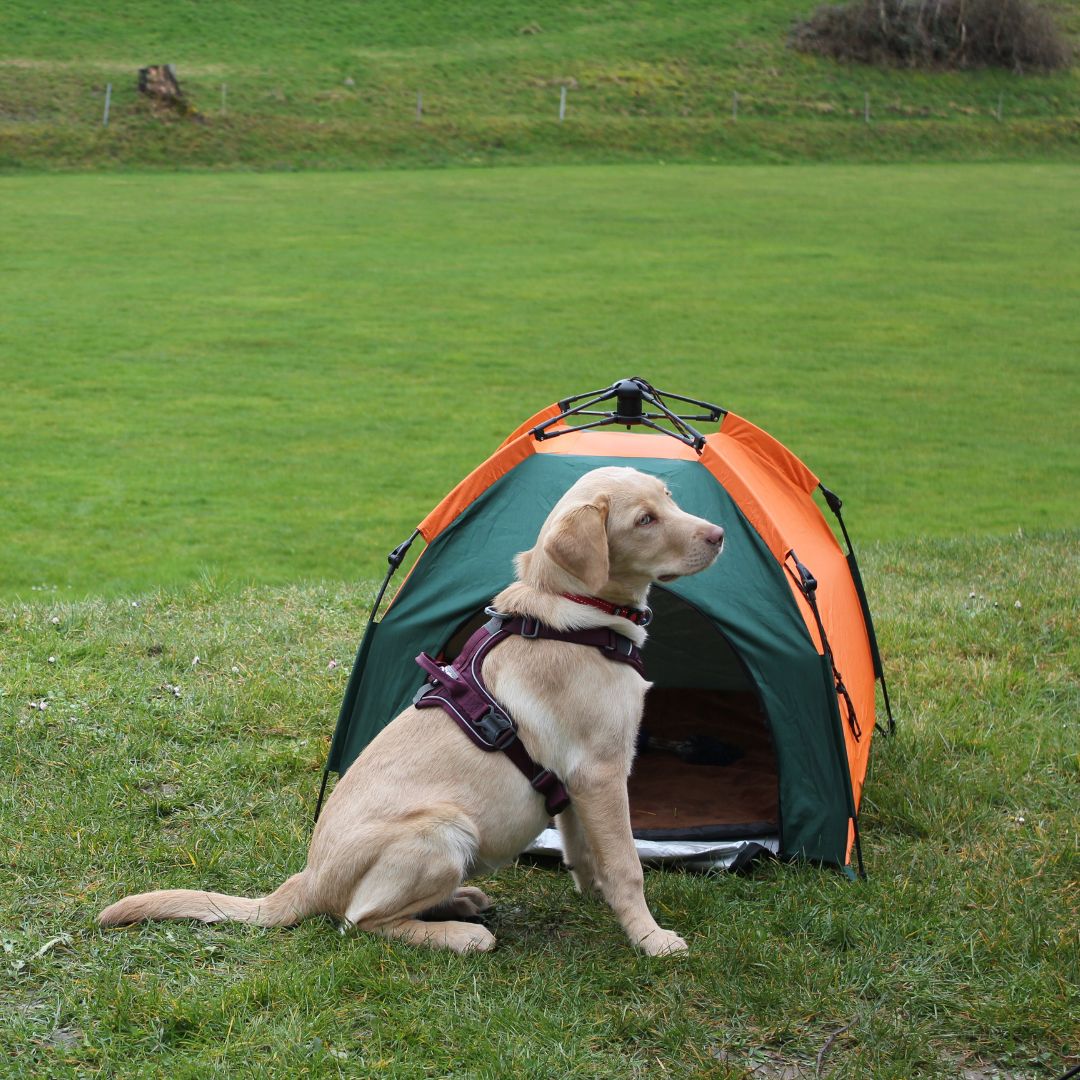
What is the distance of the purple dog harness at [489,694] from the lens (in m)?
4.23

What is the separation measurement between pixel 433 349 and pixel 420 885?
15.4 m

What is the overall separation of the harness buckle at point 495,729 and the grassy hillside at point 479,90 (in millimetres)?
34604

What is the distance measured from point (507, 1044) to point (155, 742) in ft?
9.43

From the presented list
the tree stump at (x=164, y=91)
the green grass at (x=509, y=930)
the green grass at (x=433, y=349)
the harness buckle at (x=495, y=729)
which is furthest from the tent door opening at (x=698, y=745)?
the tree stump at (x=164, y=91)

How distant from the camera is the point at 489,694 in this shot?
4332 millimetres

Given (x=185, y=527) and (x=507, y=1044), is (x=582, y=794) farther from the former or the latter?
(x=185, y=527)

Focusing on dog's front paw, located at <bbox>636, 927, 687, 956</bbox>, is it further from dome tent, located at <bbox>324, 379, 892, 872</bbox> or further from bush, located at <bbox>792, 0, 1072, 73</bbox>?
bush, located at <bbox>792, 0, 1072, 73</bbox>

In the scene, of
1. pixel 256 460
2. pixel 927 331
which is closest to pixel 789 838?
pixel 256 460

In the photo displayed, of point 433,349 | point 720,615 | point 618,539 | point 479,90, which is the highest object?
point 479,90

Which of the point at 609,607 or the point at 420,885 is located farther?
the point at 609,607

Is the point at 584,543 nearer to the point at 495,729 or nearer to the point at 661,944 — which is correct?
the point at 495,729

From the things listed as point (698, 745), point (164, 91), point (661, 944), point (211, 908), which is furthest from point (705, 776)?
point (164, 91)

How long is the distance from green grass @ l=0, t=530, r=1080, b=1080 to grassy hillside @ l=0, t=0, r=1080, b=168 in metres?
32.7

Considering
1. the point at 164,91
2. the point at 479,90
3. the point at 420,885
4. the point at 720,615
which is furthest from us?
the point at 479,90
